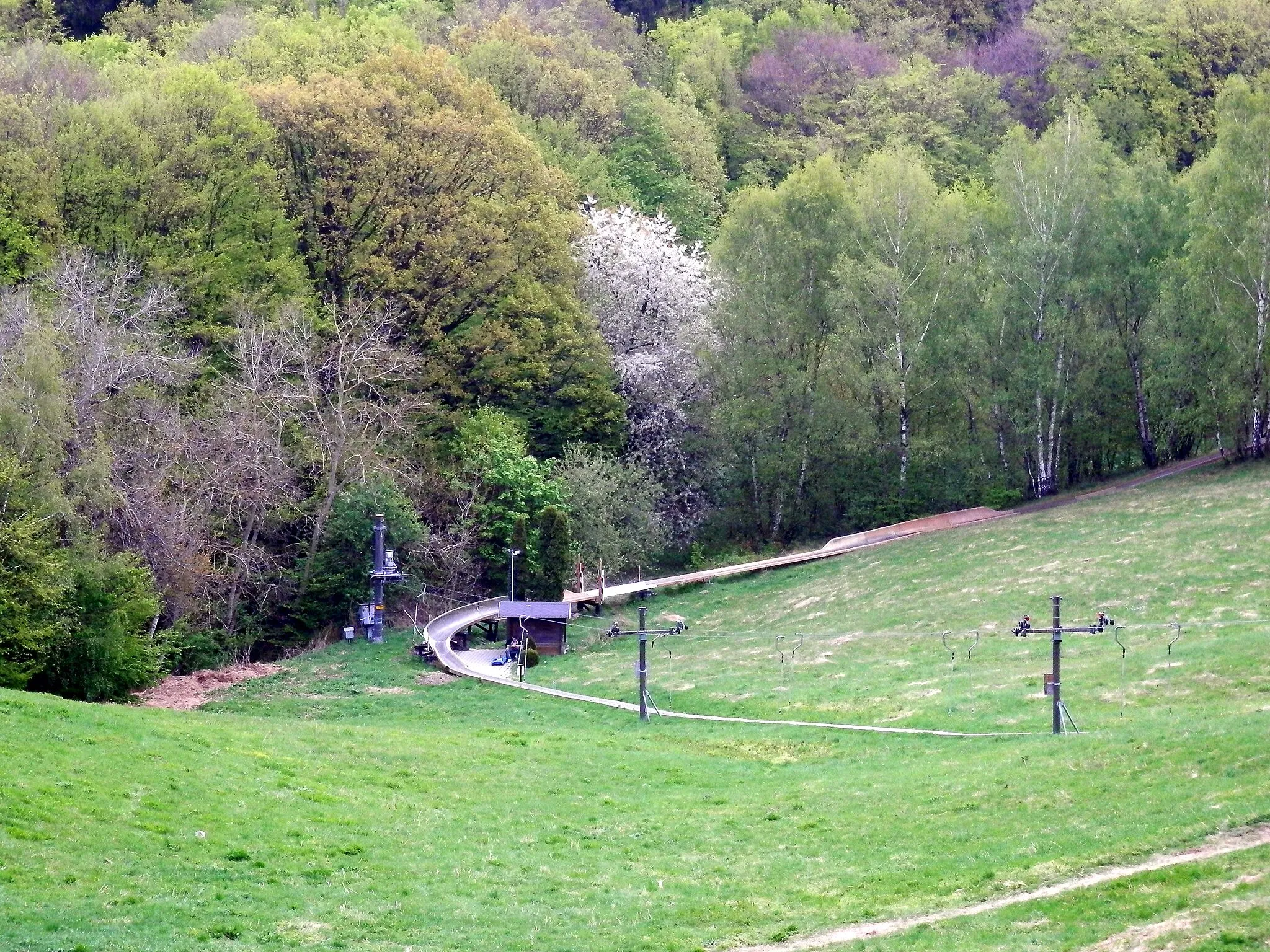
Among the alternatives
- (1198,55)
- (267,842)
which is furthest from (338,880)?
(1198,55)

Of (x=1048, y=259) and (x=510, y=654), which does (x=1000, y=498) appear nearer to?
(x=1048, y=259)

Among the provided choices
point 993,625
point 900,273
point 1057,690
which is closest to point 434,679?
point 993,625

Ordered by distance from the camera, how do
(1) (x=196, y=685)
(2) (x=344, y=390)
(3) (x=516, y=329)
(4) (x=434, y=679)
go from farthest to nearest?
1. (3) (x=516, y=329)
2. (2) (x=344, y=390)
3. (1) (x=196, y=685)
4. (4) (x=434, y=679)

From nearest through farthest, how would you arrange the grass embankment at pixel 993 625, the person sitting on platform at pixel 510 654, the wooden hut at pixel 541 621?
the grass embankment at pixel 993 625 → the person sitting on platform at pixel 510 654 → the wooden hut at pixel 541 621

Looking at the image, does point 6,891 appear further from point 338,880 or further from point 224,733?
point 224,733

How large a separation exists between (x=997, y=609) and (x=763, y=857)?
22595 mm

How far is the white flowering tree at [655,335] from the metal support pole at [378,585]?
16327 mm

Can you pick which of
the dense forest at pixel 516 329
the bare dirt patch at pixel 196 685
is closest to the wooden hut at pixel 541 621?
the dense forest at pixel 516 329

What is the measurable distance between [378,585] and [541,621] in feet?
19.5

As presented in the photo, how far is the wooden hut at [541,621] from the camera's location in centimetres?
4994

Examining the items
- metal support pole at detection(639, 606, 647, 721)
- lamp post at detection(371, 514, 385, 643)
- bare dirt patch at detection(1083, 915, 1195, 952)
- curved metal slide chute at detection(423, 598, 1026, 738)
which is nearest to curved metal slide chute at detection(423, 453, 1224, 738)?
curved metal slide chute at detection(423, 598, 1026, 738)

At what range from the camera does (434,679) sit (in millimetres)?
46812

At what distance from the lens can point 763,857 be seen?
85.3ft

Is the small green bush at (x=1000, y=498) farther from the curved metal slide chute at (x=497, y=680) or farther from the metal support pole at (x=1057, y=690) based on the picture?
the metal support pole at (x=1057, y=690)
